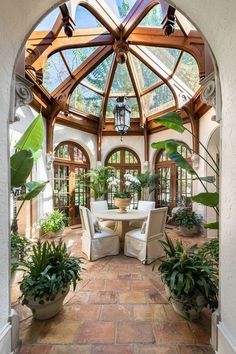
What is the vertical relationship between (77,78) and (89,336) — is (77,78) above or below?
above

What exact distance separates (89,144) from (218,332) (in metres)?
5.89

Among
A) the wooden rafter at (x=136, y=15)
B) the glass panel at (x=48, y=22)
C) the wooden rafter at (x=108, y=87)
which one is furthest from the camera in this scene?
the wooden rafter at (x=108, y=87)

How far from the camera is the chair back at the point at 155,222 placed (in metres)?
3.42

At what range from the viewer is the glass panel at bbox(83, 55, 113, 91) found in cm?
551

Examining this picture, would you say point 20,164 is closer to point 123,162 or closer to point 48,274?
point 48,274

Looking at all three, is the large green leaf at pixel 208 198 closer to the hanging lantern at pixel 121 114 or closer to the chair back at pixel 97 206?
the hanging lantern at pixel 121 114

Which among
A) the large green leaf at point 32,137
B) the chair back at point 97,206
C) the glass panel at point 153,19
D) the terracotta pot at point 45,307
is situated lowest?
the terracotta pot at point 45,307

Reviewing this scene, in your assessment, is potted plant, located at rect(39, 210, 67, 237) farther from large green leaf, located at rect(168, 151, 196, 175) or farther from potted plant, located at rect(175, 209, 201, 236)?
large green leaf, located at rect(168, 151, 196, 175)

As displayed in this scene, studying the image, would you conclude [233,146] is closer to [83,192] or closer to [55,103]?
[55,103]

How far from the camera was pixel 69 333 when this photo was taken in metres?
1.87

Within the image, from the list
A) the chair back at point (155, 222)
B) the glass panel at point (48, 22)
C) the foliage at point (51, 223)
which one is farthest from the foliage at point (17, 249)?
the glass panel at point (48, 22)

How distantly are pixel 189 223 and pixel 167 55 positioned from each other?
4177 mm

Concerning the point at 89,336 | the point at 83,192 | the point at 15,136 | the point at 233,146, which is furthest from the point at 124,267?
the point at 83,192

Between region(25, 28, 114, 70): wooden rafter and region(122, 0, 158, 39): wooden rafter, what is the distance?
359 millimetres
